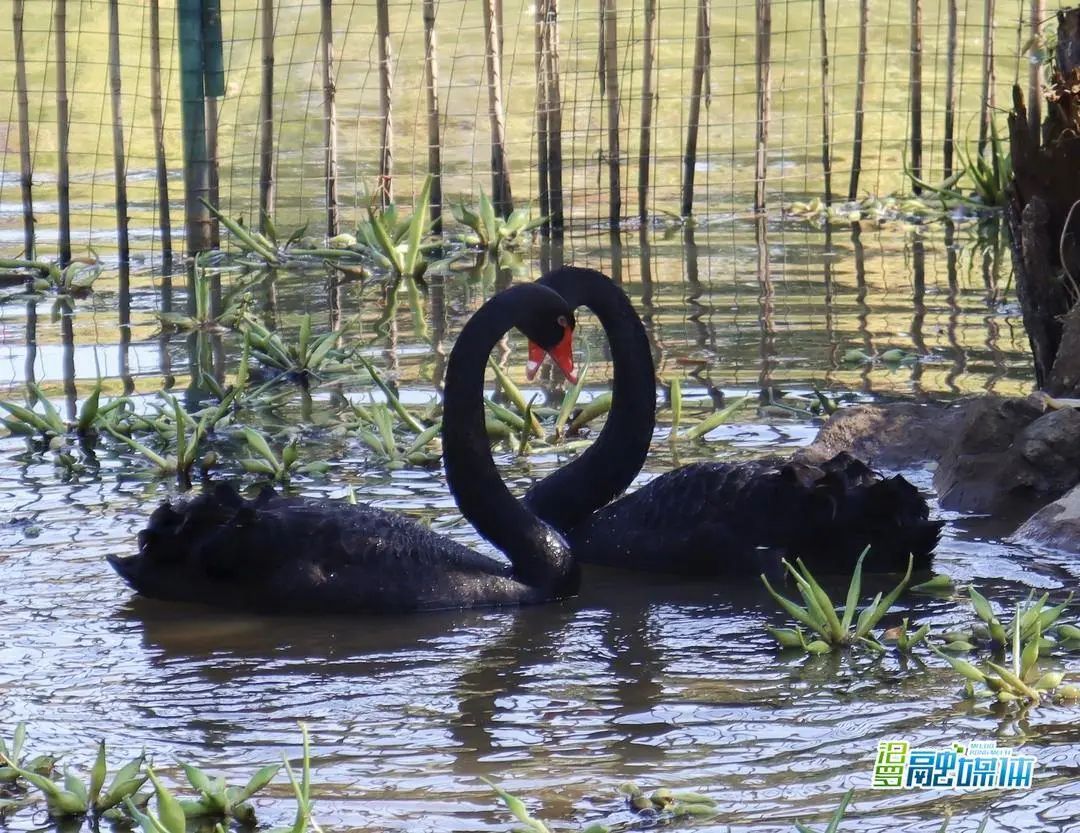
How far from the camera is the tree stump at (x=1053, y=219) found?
23.1 feet

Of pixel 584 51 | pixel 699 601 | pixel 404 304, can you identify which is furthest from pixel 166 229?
pixel 584 51

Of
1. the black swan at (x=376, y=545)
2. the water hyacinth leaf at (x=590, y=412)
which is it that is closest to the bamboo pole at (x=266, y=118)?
the water hyacinth leaf at (x=590, y=412)

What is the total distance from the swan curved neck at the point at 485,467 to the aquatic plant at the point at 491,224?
6.29 meters

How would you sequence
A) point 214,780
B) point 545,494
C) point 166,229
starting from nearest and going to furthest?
point 214,780 → point 545,494 → point 166,229

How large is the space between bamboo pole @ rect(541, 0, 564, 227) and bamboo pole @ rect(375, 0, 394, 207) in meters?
1.04

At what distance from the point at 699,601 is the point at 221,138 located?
1237 cm

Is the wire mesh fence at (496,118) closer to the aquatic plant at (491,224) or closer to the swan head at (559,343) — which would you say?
the aquatic plant at (491,224)

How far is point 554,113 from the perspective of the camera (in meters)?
11.9

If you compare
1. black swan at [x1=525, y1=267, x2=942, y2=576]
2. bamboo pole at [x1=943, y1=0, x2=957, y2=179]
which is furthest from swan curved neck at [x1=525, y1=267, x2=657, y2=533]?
bamboo pole at [x1=943, y1=0, x2=957, y2=179]

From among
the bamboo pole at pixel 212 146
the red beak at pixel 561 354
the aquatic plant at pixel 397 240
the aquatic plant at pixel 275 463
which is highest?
the bamboo pole at pixel 212 146

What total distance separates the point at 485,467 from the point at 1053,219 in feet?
10.1

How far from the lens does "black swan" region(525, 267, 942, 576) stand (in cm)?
549

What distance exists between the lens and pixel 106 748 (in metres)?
4.12

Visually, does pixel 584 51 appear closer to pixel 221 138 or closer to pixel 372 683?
pixel 221 138
